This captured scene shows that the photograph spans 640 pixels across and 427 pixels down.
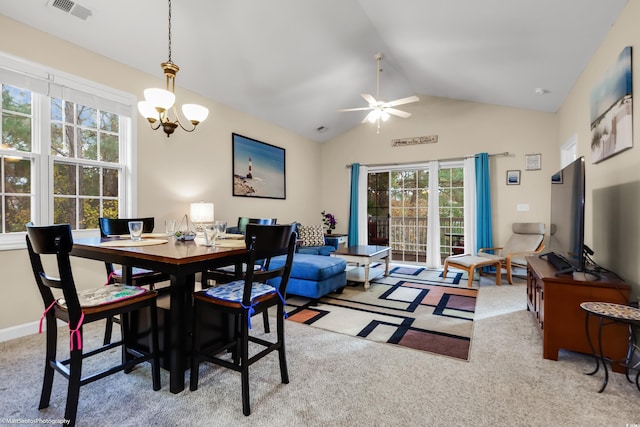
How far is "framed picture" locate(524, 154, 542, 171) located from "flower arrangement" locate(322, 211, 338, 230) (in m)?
3.53

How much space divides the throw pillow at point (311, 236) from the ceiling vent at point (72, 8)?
3644mm

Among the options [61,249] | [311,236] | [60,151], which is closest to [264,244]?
[61,249]

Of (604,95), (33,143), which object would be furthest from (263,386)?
(604,95)

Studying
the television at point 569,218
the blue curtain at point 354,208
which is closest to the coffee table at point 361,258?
the blue curtain at point 354,208

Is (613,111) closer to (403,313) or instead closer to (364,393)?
(403,313)

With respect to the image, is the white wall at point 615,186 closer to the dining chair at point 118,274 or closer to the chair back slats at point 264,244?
the chair back slats at point 264,244

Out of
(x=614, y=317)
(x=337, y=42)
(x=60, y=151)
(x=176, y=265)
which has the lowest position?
(x=614, y=317)

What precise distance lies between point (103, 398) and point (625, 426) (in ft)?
8.77

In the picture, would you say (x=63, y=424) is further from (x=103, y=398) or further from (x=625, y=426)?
(x=625, y=426)

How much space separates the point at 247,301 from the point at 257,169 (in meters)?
3.74

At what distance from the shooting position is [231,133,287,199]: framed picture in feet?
15.4

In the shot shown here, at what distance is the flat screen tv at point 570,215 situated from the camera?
85.6 inches

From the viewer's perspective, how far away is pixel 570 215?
2443 mm

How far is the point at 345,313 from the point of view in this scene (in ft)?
10.2
